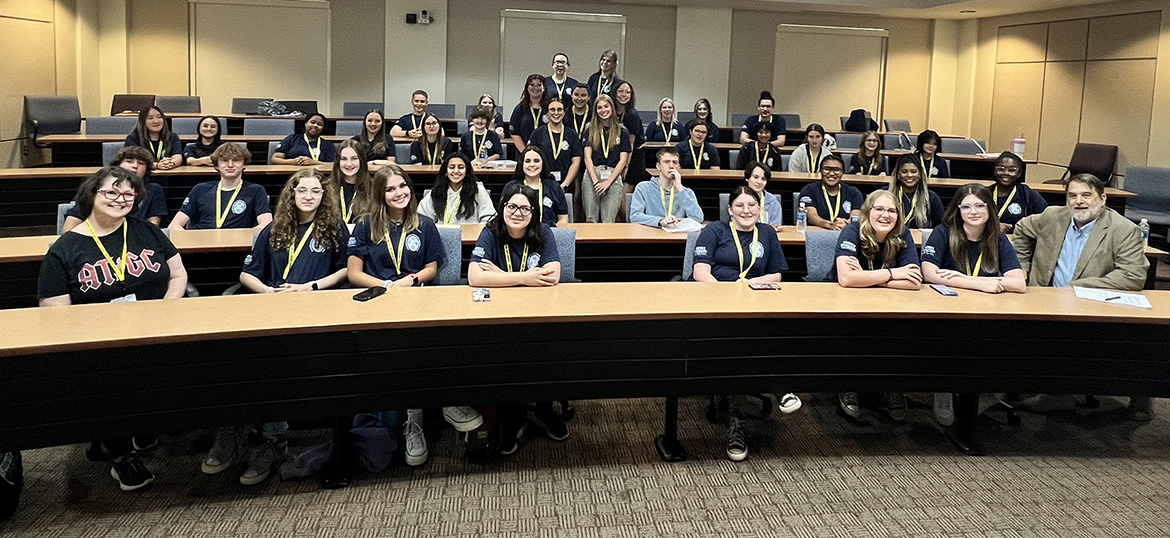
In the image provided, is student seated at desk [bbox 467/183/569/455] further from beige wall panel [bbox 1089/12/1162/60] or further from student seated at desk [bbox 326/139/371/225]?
beige wall panel [bbox 1089/12/1162/60]

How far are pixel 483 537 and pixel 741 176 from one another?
5090 millimetres

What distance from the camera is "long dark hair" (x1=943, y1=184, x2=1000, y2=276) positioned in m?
4.04

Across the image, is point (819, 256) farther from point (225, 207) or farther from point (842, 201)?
point (225, 207)

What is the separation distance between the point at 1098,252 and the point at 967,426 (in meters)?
1.26

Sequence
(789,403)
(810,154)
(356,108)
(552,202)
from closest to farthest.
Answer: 1. (789,403)
2. (552,202)
3. (810,154)
4. (356,108)

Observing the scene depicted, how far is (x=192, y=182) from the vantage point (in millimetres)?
6758

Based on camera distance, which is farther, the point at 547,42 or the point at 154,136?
the point at 547,42

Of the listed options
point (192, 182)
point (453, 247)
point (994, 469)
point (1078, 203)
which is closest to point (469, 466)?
point (453, 247)

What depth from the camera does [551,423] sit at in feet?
12.8

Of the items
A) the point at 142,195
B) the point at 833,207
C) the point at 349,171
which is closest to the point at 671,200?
the point at 833,207

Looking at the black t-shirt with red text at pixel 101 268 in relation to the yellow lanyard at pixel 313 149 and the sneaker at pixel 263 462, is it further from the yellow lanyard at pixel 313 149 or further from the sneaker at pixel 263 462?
the yellow lanyard at pixel 313 149

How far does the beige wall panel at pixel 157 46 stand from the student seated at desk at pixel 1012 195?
11.2m

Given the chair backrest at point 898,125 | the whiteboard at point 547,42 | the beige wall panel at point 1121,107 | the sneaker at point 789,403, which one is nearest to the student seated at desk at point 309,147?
the sneaker at point 789,403

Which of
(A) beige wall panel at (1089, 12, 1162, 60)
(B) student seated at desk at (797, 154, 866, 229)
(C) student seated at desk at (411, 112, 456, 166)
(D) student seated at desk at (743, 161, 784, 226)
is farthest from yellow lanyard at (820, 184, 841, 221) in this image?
(A) beige wall panel at (1089, 12, 1162, 60)
